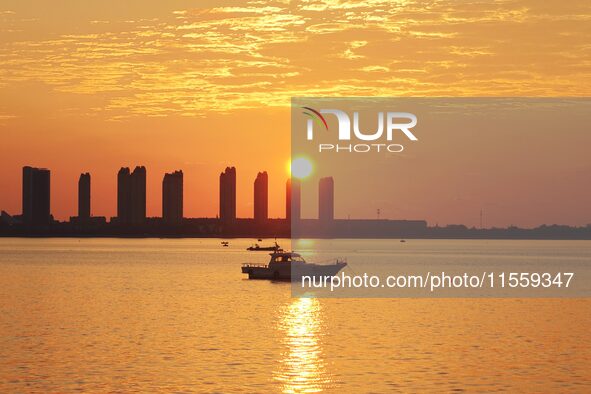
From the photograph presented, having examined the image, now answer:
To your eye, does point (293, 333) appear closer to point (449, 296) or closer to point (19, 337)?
point (19, 337)

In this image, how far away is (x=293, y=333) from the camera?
252ft

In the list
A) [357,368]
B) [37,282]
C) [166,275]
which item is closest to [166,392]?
[357,368]

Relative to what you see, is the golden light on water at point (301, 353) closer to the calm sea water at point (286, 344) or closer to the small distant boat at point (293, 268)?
the calm sea water at point (286, 344)

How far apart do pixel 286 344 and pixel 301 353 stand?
467 centimetres

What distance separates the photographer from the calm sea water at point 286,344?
173 ft

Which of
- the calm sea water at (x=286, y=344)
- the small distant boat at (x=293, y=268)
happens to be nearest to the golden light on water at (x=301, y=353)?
the calm sea water at (x=286, y=344)

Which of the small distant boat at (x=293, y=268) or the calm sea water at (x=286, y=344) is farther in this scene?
the small distant boat at (x=293, y=268)

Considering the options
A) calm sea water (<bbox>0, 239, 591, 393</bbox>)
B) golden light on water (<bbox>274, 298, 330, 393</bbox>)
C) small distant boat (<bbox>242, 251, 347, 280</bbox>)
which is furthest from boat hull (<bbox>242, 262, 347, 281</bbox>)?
golden light on water (<bbox>274, 298, 330, 393</bbox>)

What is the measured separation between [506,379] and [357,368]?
27.5 feet

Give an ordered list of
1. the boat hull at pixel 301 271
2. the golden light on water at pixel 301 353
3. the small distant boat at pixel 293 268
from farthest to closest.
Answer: the small distant boat at pixel 293 268, the boat hull at pixel 301 271, the golden light on water at pixel 301 353

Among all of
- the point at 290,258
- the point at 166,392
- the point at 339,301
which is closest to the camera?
the point at 166,392

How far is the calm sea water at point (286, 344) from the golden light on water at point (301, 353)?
10cm

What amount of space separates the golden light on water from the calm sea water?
0.10m

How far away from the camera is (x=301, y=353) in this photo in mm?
64250
